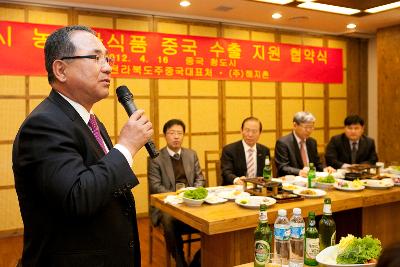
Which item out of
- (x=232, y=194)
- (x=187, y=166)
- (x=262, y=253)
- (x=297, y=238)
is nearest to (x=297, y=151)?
(x=187, y=166)

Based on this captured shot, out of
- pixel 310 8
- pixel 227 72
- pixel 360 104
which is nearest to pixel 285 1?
pixel 310 8

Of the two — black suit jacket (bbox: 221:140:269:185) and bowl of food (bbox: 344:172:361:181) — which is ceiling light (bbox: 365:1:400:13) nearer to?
bowl of food (bbox: 344:172:361:181)

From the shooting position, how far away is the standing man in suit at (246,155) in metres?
3.64

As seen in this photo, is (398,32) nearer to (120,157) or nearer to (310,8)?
(310,8)

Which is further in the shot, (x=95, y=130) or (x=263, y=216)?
(x=263, y=216)

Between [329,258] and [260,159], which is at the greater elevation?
[260,159]

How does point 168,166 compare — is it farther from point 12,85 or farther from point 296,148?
point 12,85

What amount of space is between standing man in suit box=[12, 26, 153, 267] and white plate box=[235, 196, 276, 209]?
1185 mm

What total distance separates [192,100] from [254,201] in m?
2.86

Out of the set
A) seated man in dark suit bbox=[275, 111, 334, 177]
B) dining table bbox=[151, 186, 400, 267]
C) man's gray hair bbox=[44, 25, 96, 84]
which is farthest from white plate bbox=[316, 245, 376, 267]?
seated man in dark suit bbox=[275, 111, 334, 177]

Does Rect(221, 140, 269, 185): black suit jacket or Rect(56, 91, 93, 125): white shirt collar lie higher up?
Rect(56, 91, 93, 125): white shirt collar

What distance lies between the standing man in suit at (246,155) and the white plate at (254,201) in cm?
107

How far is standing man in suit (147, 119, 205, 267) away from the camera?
9.71 feet

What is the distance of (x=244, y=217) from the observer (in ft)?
7.29
